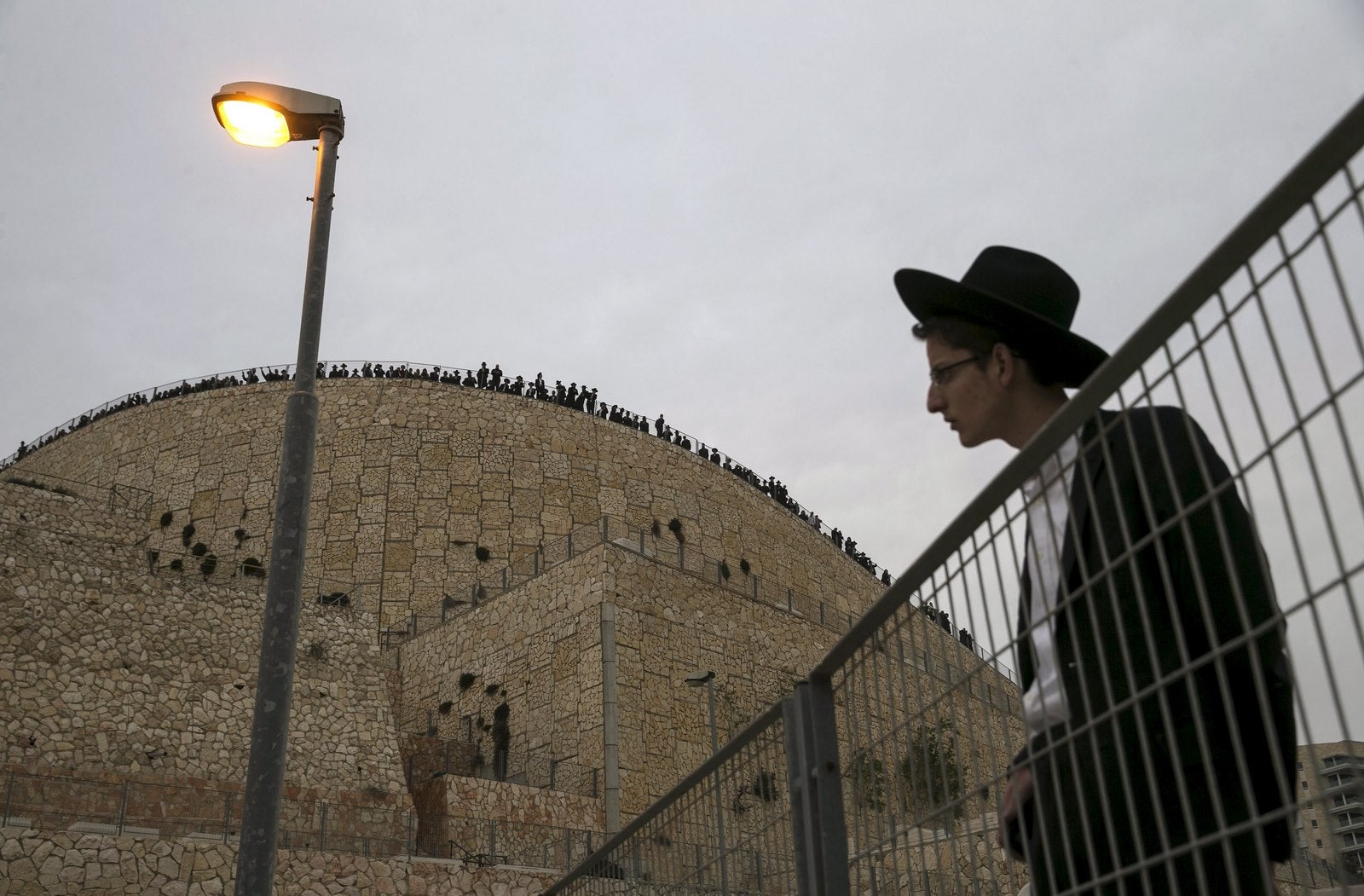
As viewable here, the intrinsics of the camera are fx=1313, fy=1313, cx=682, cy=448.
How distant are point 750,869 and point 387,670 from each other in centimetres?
2545

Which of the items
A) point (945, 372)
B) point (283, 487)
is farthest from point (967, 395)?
point (283, 487)

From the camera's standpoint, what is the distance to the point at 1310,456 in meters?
1.53

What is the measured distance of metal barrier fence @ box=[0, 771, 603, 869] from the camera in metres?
15.1

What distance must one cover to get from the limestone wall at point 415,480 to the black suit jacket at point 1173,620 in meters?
30.8

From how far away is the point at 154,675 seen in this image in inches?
749

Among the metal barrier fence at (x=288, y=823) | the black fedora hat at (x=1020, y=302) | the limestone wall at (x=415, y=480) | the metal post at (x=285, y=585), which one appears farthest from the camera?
the limestone wall at (x=415, y=480)

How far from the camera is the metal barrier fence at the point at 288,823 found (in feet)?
49.4

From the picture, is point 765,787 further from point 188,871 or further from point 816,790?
point 188,871

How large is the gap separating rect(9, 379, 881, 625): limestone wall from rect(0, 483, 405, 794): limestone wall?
1066 cm

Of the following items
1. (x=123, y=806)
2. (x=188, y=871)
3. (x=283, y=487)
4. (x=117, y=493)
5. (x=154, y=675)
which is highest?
(x=117, y=493)

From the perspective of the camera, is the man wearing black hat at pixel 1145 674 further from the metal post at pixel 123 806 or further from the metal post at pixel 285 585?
the metal post at pixel 123 806

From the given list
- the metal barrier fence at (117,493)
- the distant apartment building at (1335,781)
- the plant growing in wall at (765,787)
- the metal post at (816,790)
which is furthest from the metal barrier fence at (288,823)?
the metal barrier fence at (117,493)

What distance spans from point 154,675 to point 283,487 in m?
14.3

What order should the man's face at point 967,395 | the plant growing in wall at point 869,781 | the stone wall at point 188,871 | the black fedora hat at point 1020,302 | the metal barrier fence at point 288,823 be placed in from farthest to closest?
the metal barrier fence at point 288,823, the stone wall at point 188,871, the plant growing in wall at point 869,781, the man's face at point 967,395, the black fedora hat at point 1020,302
